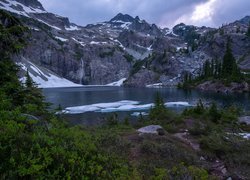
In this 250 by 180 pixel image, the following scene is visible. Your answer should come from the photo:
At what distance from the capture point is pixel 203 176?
23.9ft

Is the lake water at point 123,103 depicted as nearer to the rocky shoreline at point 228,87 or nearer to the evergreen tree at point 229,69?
the rocky shoreline at point 228,87

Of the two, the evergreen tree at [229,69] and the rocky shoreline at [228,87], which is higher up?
the evergreen tree at [229,69]

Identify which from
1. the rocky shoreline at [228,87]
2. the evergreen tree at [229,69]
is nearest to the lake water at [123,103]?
the rocky shoreline at [228,87]

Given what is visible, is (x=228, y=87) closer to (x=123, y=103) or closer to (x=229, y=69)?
(x=229, y=69)

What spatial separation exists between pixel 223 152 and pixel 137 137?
4.36 metres

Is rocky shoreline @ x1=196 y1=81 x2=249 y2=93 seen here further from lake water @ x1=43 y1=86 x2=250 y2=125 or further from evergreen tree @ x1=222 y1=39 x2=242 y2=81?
lake water @ x1=43 y1=86 x2=250 y2=125

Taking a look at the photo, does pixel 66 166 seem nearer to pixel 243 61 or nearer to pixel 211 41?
pixel 243 61

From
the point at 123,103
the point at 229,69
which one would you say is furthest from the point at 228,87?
the point at 123,103

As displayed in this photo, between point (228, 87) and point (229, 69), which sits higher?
point (229, 69)

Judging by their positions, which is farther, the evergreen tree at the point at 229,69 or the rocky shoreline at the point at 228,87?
the evergreen tree at the point at 229,69

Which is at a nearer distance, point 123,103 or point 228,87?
point 123,103

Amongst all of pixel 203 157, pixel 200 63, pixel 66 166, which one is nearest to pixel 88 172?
pixel 66 166

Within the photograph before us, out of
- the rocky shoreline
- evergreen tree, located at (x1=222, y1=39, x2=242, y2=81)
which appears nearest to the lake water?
the rocky shoreline

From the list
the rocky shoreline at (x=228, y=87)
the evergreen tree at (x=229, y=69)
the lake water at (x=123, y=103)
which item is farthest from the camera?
the evergreen tree at (x=229, y=69)
